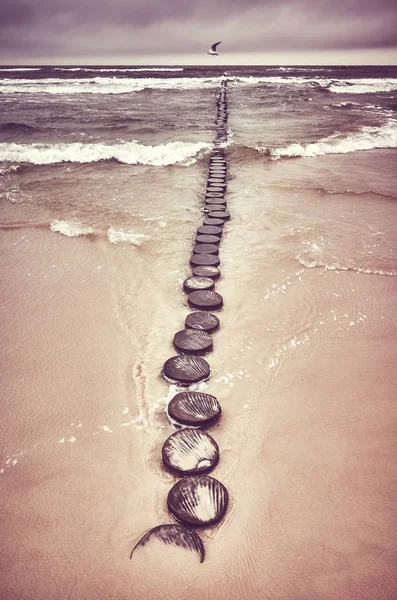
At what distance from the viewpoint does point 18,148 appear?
8.85m

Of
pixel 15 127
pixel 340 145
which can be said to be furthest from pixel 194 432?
pixel 15 127

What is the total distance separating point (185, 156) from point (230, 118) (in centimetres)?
625

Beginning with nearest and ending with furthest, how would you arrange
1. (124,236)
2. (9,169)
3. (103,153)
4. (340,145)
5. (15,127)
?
(124,236)
(9,169)
(103,153)
(340,145)
(15,127)

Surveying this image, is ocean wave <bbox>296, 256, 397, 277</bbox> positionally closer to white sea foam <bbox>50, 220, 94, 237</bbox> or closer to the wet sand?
the wet sand

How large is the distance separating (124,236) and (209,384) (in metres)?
2.89

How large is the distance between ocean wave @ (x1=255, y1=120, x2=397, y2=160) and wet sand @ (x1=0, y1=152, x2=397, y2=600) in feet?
18.0

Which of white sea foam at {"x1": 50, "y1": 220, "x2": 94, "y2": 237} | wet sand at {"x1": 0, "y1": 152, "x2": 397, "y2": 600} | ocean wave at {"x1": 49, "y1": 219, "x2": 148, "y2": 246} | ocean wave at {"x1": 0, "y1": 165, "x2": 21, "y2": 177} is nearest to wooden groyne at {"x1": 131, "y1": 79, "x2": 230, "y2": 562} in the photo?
wet sand at {"x1": 0, "y1": 152, "x2": 397, "y2": 600}

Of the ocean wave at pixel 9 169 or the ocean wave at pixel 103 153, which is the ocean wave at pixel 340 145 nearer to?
the ocean wave at pixel 103 153

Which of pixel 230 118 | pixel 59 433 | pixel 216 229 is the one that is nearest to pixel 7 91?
pixel 230 118

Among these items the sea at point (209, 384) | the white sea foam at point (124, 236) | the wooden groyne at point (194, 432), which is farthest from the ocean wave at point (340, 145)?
the wooden groyne at point (194, 432)

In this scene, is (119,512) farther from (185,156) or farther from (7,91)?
(7,91)

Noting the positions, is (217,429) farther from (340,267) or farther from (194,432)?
(340,267)

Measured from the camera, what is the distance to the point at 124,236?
15.8ft

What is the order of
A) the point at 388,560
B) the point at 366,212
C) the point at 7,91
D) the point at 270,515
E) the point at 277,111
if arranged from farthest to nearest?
the point at 7,91 < the point at 277,111 < the point at 366,212 < the point at 270,515 < the point at 388,560
